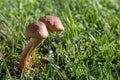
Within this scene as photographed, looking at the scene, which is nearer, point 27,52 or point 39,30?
point 39,30

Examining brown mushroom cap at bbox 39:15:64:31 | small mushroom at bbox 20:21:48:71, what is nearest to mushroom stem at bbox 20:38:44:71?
small mushroom at bbox 20:21:48:71

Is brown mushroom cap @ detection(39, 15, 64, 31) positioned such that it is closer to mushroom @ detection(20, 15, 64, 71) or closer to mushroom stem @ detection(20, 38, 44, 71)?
mushroom @ detection(20, 15, 64, 71)

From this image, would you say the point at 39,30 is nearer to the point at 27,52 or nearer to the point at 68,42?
the point at 27,52

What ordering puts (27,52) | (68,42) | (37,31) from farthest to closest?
1. (68,42)
2. (27,52)
3. (37,31)

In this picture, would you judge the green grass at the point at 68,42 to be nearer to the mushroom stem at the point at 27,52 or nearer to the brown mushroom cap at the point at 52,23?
the mushroom stem at the point at 27,52

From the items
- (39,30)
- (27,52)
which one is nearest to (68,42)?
(27,52)

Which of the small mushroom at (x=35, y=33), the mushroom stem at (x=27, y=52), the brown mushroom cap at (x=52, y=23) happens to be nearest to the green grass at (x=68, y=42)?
the mushroom stem at (x=27, y=52)

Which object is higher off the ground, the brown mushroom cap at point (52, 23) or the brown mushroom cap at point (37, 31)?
the brown mushroom cap at point (52, 23)

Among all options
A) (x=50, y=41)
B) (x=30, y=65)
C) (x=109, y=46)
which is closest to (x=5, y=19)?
(x=50, y=41)
